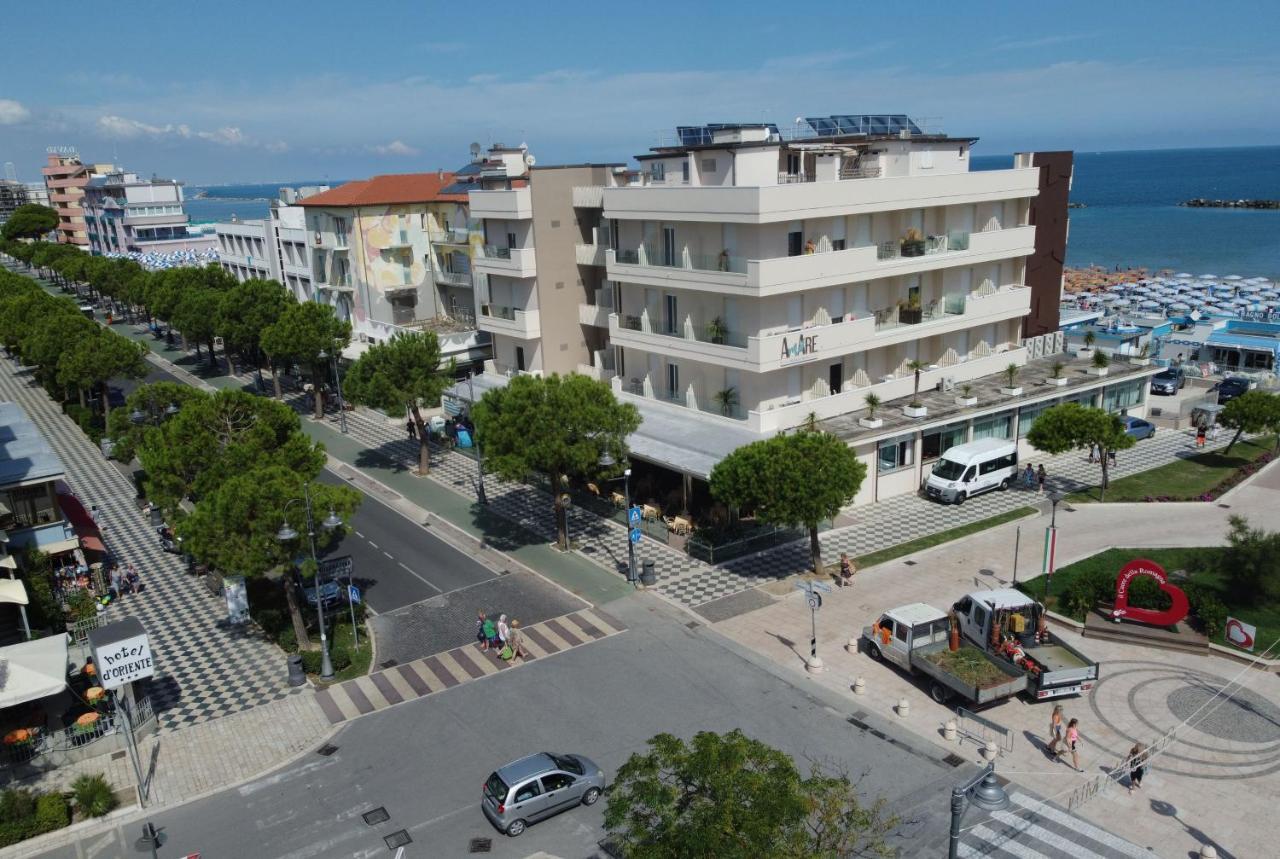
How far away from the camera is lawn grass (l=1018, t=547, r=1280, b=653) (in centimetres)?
3011

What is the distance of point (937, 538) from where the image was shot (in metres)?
38.2

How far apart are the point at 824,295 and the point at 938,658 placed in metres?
19.6

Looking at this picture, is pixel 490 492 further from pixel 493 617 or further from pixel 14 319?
pixel 14 319

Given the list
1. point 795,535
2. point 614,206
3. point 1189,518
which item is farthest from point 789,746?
point 614,206

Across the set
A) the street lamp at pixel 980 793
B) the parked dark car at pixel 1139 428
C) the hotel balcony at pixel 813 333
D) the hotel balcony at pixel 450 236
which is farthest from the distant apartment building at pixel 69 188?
the street lamp at pixel 980 793

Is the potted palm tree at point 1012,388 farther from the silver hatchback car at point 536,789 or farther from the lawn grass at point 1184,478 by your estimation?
the silver hatchback car at point 536,789

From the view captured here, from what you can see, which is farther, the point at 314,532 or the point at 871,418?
the point at 871,418

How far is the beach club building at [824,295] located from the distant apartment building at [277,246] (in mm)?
31817

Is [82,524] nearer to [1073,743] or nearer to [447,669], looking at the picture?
[447,669]

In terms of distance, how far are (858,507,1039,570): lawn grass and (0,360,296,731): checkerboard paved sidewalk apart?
21.7m

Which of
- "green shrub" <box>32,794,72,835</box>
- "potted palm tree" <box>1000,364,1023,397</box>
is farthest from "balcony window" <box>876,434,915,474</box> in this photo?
"green shrub" <box>32,794,72,835</box>

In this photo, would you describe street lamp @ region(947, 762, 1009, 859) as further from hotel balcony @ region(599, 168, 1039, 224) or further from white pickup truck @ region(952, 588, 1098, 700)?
hotel balcony @ region(599, 168, 1039, 224)

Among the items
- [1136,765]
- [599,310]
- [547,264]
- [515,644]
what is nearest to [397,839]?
[515,644]

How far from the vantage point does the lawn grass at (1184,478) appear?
42812mm
